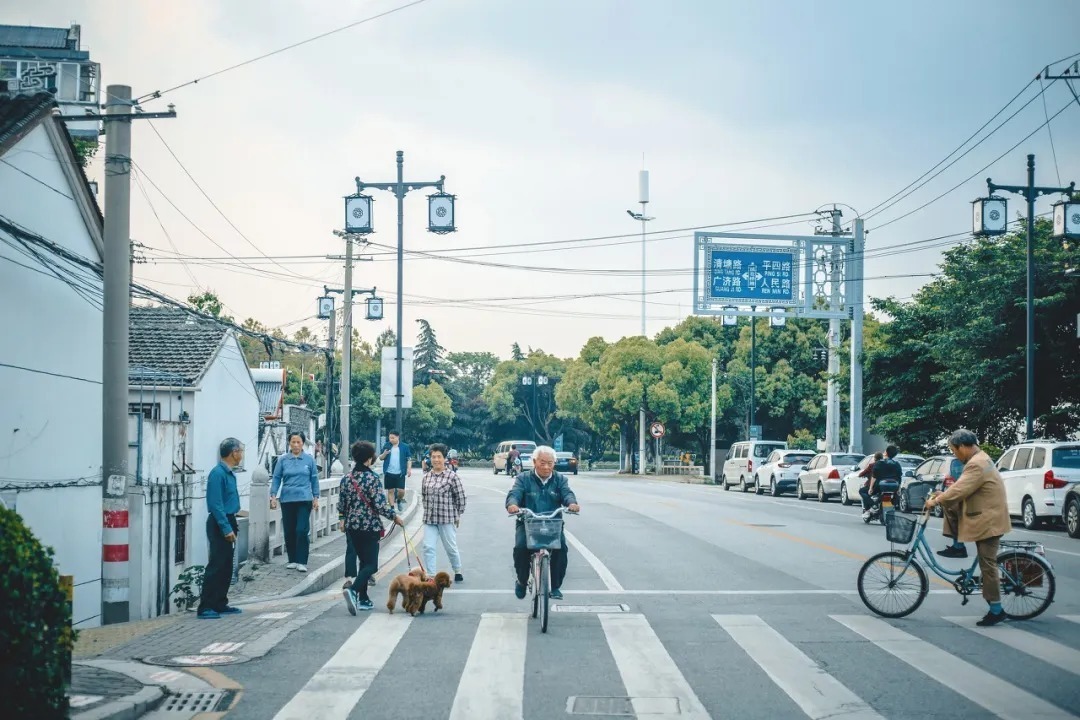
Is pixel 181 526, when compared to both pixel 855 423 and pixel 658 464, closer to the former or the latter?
pixel 855 423

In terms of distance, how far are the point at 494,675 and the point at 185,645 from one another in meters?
3.01

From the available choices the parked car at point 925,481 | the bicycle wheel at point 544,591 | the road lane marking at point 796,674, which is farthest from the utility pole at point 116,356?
the parked car at point 925,481

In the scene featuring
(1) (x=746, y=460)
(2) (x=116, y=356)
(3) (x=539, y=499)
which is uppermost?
(2) (x=116, y=356)

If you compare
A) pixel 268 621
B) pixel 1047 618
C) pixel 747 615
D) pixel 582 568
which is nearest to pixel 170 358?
pixel 582 568

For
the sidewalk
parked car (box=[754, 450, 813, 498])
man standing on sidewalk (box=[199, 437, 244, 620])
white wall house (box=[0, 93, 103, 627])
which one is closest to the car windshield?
the sidewalk

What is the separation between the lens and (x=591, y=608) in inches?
451

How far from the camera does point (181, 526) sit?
14.6m

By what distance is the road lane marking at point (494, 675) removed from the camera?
7.04 metres

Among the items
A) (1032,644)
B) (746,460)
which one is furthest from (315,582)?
(746,460)

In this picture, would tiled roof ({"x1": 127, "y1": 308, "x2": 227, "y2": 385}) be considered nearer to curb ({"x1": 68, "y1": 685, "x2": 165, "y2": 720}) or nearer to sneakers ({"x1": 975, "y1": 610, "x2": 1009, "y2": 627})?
curb ({"x1": 68, "y1": 685, "x2": 165, "y2": 720})

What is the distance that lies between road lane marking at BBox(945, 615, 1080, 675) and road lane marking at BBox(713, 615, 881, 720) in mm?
1815

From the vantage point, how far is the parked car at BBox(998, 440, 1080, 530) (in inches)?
846

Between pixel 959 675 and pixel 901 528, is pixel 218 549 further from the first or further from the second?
pixel 959 675

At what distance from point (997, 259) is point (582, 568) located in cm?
2207
